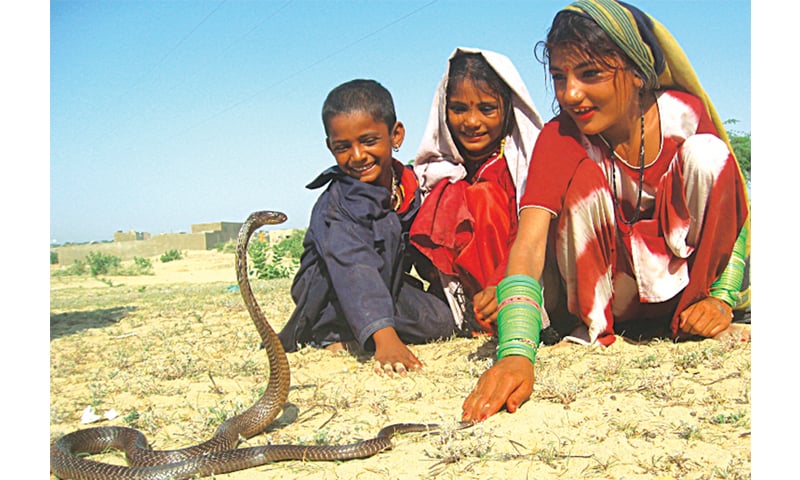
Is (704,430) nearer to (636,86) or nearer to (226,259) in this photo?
(636,86)

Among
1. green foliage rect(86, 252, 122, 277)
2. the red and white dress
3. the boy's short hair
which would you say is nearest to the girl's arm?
the red and white dress

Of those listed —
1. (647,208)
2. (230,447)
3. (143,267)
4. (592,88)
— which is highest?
(592,88)

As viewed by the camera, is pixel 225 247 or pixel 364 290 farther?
pixel 225 247

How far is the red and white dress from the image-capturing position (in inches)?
143

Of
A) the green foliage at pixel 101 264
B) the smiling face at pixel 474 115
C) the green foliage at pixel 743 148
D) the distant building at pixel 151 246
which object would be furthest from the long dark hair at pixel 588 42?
the distant building at pixel 151 246

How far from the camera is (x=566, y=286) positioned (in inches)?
158

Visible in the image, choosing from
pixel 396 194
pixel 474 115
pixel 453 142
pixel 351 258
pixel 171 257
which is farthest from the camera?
pixel 171 257

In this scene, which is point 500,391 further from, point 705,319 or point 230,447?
point 705,319

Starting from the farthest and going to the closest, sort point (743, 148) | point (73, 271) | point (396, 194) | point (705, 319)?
point (73, 271)
point (743, 148)
point (396, 194)
point (705, 319)

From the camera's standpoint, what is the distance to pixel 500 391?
Answer: 9.09 ft

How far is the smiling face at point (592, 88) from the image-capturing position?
11.3 ft

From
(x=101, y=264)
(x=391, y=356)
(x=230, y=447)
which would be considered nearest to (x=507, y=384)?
(x=391, y=356)

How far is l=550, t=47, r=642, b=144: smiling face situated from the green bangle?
1.04 meters

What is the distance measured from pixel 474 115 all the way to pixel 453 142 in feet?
0.84
